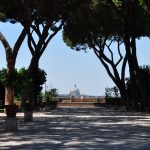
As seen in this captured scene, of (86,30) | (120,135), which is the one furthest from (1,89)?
(120,135)

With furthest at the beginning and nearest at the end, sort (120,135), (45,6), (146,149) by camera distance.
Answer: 1. (45,6)
2. (120,135)
3. (146,149)

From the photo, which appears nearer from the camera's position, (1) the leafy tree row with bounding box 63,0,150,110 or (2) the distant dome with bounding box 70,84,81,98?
(1) the leafy tree row with bounding box 63,0,150,110

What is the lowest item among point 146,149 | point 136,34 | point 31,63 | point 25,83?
point 146,149

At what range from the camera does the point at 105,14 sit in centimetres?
4144

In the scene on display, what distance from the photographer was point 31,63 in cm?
3569

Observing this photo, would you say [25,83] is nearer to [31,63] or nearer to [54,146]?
[54,146]

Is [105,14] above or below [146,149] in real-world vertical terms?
above

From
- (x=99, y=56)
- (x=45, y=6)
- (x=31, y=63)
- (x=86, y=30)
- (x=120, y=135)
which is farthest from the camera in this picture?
(x=99, y=56)

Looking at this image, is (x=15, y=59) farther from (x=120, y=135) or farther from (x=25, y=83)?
(x=120, y=135)

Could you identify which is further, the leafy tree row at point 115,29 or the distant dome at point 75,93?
the distant dome at point 75,93

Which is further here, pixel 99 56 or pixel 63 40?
pixel 63 40

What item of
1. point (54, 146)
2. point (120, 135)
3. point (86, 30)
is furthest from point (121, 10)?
point (54, 146)

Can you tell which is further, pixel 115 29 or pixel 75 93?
pixel 75 93

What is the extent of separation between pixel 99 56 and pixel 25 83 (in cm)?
2404
